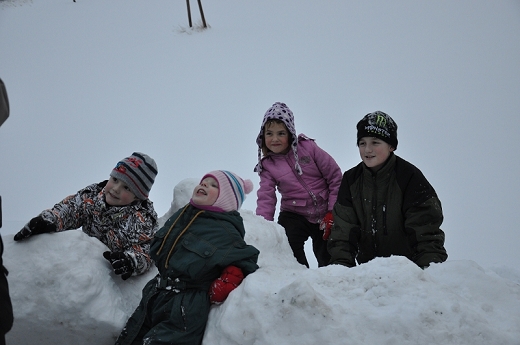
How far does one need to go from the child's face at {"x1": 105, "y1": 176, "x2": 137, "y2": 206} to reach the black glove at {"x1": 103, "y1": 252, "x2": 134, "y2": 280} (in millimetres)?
329

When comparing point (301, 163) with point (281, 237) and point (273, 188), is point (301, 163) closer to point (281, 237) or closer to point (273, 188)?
point (273, 188)

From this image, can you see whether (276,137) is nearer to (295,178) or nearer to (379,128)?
(295,178)

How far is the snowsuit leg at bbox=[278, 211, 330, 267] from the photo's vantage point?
3059 millimetres

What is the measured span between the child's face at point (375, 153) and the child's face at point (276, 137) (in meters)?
0.77

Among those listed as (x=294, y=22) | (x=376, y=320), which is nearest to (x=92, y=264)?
(x=376, y=320)

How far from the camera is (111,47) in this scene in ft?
31.0

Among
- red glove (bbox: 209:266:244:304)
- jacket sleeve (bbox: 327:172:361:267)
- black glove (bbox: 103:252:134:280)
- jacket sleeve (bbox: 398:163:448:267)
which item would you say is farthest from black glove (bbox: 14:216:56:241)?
jacket sleeve (bbox: 398:163:448:267)

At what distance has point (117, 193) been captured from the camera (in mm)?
2221

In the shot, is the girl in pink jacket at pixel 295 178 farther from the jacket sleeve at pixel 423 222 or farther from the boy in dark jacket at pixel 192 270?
the boy in dark jacket at pixel 192 270

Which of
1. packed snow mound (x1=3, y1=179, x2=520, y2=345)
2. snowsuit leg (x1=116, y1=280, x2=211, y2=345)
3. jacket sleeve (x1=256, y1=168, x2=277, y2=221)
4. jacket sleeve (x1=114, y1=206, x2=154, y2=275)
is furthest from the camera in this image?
jacket sleeve (x1=256, y1=168, x2=277, y2=221)

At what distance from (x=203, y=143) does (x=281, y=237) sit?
14.5 ft

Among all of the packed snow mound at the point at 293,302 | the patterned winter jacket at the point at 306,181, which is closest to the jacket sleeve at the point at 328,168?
the patterned winter jacket at the point at 306,181

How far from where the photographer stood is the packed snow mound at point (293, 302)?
1.44 meters

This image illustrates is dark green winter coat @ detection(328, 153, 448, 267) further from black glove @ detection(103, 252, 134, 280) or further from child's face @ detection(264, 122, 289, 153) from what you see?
black glove @ detection(103, 252, 134, 280)
